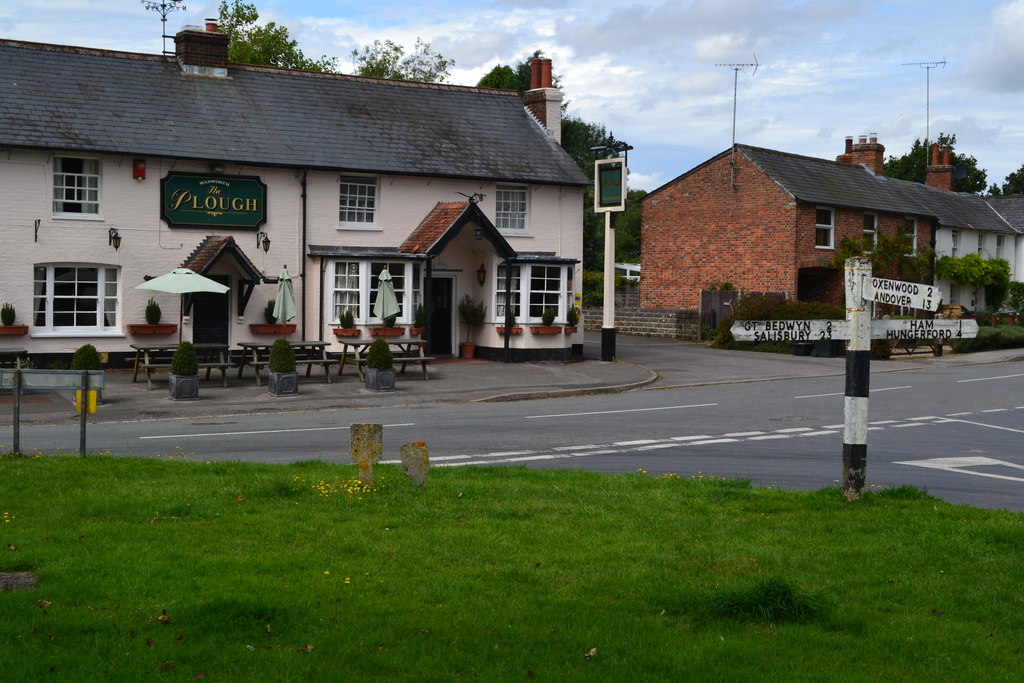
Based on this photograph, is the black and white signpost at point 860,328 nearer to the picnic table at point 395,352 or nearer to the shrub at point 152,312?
the picnic table at point 395,352

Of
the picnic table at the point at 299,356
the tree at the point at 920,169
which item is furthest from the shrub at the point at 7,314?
the tree at the point at 920,169

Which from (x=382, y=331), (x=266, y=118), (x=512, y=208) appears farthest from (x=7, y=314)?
(x=512, y=208)

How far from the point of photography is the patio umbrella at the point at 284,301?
1027 inches

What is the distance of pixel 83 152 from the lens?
25.2m

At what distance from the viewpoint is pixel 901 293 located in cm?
905

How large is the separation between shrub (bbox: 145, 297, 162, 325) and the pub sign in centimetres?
203

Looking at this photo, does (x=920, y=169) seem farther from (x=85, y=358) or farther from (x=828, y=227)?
(x=85, y=358)

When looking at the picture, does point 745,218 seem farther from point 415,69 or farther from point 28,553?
point 28,553

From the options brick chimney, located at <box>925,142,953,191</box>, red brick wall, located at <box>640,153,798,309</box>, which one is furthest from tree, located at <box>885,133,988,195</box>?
red brick wall, located at <box>640,153,798,309</box>

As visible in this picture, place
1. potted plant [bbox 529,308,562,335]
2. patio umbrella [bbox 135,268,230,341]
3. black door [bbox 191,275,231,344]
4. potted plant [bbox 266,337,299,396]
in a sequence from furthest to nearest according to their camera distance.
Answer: potted plant [bbox 529,308,562,335], black door [bbox 191,275,231,344], patio umbrella [bbox 135,268,230,341], potted plant [bbox 266,337,299,396]

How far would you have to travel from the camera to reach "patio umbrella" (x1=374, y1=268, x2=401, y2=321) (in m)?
27.1

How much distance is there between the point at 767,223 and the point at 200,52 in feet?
72.1

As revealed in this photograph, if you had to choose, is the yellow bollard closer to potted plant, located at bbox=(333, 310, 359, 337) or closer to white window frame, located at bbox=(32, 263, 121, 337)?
white window frame, located at bbox=(32, 263, 121, 337)

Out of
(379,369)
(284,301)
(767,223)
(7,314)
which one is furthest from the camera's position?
(767,223)
